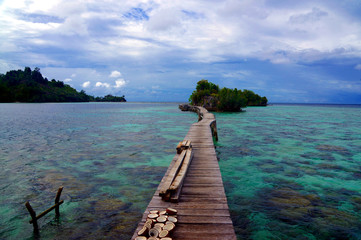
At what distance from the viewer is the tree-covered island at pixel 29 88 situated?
133 metres

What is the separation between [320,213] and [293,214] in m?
0.85

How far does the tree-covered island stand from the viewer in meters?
133

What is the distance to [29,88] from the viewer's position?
138 m

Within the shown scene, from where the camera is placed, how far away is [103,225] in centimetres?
579

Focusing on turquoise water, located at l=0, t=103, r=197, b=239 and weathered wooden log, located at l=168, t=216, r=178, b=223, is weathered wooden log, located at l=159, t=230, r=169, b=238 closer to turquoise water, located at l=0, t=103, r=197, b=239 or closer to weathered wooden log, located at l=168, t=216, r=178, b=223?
weathered wooden log, located at l=168, t=216, r=178, b=223

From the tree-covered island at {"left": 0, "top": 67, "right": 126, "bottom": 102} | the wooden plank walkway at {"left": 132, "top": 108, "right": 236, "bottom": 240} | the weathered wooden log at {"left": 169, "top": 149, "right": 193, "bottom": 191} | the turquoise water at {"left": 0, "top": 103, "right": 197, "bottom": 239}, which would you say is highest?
the tree-covered island at {"left": 0, "top": 67, "right": 126, "bottom": 102}

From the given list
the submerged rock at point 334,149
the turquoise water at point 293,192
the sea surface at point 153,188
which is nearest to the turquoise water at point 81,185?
the sea surface at point 153,188

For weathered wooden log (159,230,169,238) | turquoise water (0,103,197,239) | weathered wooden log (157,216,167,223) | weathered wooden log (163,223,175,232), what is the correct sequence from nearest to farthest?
1. weathered wooden log (159,230,169,238)
2. weathered wooden log (163,223,175,232)
3. weathered wooden log (157,216,167,223)
4. turquoise water (0,103,197,239)

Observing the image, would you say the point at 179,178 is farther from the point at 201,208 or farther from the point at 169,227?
the point at 169,227

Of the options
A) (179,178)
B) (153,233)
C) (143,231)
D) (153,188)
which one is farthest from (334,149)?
(143,231)

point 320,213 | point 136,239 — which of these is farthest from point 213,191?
point 320,213

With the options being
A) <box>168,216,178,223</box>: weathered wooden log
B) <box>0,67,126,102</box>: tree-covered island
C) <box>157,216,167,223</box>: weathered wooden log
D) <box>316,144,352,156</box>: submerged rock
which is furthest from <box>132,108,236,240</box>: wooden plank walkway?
<box>0,67,126,102</box>: tree-covered island

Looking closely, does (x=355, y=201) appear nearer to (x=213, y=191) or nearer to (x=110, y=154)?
(x=213, y=191)

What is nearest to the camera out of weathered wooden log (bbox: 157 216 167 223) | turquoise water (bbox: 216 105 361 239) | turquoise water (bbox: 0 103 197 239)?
weathered wooden log (bbox: 157 216 167 223)
